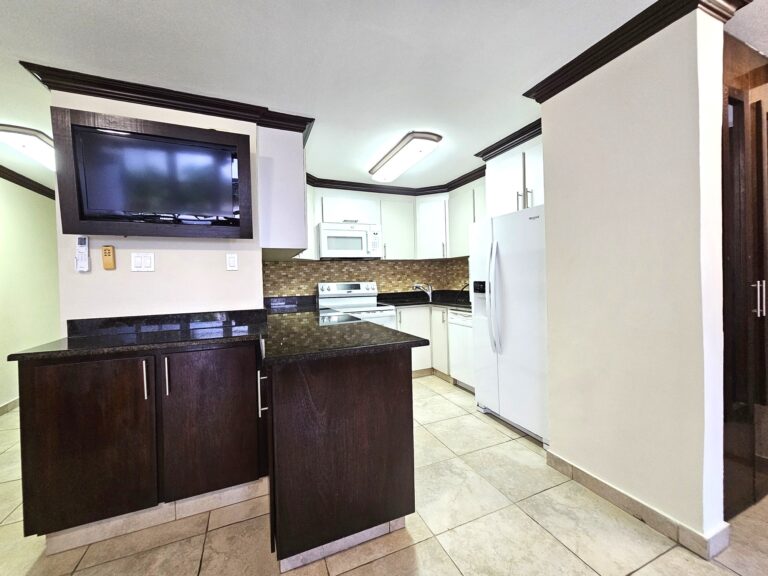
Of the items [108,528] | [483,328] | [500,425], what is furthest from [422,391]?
[108,528]

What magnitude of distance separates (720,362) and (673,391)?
0.70 feet

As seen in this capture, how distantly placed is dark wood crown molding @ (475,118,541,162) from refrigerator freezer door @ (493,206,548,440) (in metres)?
0.72

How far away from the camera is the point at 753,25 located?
148 cm

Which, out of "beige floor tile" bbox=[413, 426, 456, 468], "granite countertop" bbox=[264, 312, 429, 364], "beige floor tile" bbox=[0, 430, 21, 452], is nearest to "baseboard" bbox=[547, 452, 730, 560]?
"beige floor tile" bbox=[413, 426, 456, 468]

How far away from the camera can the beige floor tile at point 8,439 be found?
2467mm

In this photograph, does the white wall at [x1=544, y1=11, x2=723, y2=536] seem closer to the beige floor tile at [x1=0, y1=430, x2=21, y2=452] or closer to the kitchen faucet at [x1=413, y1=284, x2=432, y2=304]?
the kitchen faucet at [x1=413, y1=284, x2=432, y2=304]

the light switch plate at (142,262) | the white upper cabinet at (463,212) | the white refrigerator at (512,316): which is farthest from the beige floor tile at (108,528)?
the white upper cabinet at (463,212)

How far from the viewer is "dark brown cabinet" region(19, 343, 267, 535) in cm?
143

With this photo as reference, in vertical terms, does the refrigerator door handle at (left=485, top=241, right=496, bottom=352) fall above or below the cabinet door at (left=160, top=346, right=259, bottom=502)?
above

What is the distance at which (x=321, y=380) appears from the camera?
4.36 ft

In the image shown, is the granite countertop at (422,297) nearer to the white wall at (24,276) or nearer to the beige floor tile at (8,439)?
the beige floor tile at (8,439)

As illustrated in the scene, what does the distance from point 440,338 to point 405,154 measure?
2155 millimetres

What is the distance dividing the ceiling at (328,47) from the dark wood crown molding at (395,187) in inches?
51.3

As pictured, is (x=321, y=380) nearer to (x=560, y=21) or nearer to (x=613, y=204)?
(x=613, y=204)
